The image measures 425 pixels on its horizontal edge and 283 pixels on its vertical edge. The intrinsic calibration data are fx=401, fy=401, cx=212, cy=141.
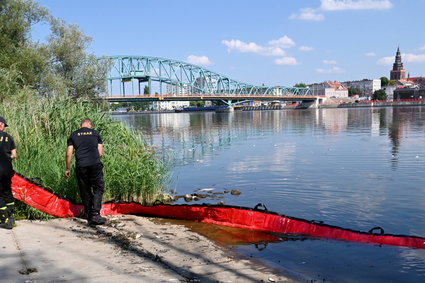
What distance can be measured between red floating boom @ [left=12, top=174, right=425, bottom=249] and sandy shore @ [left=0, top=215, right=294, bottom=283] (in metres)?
0.42

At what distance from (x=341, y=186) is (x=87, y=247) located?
333 inches

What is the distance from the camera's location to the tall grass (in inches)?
330

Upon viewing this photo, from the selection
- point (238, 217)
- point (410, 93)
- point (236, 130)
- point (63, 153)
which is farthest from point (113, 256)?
point (410, 93)

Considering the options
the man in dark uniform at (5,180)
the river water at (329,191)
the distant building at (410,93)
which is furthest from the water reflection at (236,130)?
the distant building at (410,93)

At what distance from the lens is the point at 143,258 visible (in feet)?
17.4

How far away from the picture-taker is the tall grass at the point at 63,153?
8.39m

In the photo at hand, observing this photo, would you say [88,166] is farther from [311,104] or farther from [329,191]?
[311,104]

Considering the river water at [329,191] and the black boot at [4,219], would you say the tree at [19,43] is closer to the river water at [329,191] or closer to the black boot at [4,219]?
the river water at [329,191]

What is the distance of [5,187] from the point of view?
6309 millimetres

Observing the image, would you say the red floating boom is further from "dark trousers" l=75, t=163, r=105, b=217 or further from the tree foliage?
the tree foliage

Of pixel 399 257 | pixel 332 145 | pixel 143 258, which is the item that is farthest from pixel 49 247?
pixel 332 145

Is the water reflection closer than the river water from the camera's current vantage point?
No

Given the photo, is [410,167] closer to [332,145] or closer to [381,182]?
[381,182]

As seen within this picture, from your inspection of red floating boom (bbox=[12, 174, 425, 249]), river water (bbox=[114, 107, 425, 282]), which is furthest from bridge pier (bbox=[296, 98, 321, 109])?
red floating boom (bbox=[12, 174, 425, 249])
